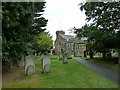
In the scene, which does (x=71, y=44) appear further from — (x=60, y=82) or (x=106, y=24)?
(x=60, y=82)

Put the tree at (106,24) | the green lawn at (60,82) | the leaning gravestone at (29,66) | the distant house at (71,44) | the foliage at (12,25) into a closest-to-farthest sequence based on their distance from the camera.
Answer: the green lawn at (60,82)
the foliage at (12,25)
the leaning gravestone at (29,66)
the tree at (106,24)
the distant house at (71,44)

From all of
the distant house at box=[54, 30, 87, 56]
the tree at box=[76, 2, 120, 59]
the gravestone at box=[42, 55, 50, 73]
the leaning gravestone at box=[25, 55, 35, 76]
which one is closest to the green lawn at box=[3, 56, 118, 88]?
the leaning gravestone at box=[25, 55, 35, 76]

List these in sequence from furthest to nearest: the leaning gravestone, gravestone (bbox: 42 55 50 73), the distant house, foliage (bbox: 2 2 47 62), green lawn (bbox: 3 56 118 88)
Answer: the distant house → gravestone (bbox: 42 55 50 73) → the leaning gravestone → foliage (bbox: 2 2 47 62) → green lawn (bbox: 3 56 118 88)

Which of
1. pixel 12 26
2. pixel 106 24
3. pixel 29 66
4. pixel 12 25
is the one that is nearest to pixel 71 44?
pixel 106 24

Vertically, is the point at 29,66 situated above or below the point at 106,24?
below

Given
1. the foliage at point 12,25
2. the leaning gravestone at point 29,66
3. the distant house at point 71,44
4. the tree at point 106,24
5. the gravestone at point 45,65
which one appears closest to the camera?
the foliage at point 12,25

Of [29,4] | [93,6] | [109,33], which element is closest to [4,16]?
[29,4]

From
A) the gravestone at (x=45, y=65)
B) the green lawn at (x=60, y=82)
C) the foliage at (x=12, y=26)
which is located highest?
the foliage at (x=12, y=26)

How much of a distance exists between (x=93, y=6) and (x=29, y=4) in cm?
914

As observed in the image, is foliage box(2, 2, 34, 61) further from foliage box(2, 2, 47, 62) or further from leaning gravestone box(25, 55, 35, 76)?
leaning gravestone box(25, 55, 35, 76)

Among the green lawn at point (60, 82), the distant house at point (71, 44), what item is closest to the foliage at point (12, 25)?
the green lawn at point (60, 82)

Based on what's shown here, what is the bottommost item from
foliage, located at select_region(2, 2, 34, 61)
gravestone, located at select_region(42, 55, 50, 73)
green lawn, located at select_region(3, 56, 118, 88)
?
green lawn, located at select_region(3, 56, 118, 88)

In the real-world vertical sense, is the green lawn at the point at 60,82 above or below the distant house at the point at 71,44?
below

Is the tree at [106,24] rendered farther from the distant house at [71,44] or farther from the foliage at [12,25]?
the distant house at [71,44]
